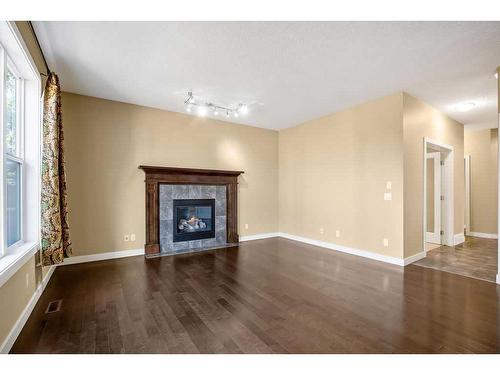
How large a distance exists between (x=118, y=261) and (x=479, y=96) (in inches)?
249

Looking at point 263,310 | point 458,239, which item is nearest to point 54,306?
point 263,310

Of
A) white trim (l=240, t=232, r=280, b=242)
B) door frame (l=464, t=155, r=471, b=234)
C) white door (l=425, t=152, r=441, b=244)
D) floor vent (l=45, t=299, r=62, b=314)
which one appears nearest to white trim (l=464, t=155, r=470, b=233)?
door frame (l=464, t=155, r=471, b=234)

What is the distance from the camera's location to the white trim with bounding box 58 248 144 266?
371 centimetres

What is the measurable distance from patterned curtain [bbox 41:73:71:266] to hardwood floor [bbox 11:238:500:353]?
53 cm

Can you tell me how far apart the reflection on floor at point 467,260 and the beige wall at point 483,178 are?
3.52 ft

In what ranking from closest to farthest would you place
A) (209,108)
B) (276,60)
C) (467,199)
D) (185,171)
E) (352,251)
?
(276,60)
(352,251)
(209,108)
(185,171)
(467,199)

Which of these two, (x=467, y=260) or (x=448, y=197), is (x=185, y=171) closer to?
(x=467, y=260)

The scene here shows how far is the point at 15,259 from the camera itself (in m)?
1.87

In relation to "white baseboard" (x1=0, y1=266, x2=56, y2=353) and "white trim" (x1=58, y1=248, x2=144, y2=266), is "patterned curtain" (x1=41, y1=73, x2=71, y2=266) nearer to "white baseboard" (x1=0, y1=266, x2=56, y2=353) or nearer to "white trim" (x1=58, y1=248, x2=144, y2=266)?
"white baseboard" (x1=0, y1=266, x2=56, y2=353)

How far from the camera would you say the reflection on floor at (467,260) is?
336 centimetres

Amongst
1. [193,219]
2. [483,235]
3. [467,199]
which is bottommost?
[483,235]

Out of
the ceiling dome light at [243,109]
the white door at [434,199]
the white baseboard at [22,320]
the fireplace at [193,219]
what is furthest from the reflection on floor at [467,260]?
the white baseboard at [22,320]

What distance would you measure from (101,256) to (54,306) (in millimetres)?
1662
